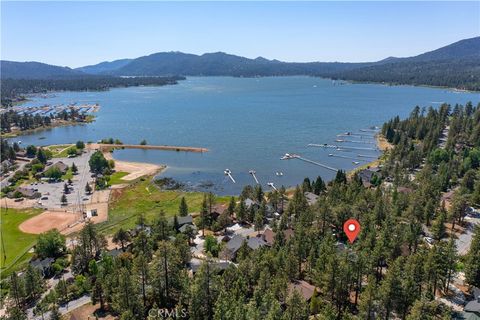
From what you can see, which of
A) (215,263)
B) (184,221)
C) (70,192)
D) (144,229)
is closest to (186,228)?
(184,221)

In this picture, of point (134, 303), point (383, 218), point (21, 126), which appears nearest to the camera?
point (134, 303)

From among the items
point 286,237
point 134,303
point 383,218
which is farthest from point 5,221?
point 383,218

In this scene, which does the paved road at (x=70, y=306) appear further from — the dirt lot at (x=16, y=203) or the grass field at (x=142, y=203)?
the dirt lot at (x=16, y=203)

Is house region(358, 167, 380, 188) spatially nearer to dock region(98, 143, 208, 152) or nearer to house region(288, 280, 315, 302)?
house region(288, 280, 315, 302)

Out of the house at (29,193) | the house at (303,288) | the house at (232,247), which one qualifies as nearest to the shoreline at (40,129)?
the house at (29,193)

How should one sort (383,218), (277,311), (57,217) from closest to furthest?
(277,311) → (383,218) → (57,217)

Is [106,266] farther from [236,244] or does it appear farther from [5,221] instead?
[5,221]
